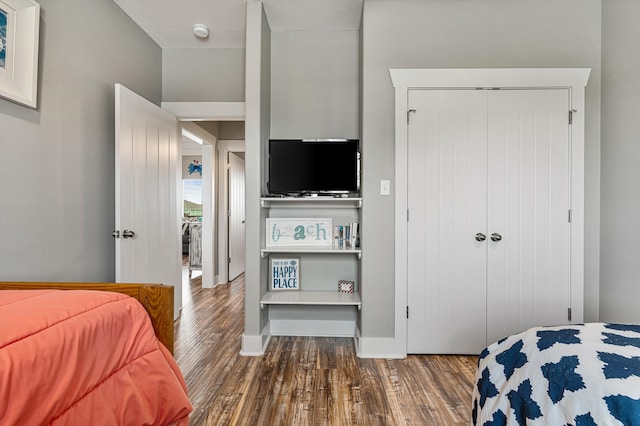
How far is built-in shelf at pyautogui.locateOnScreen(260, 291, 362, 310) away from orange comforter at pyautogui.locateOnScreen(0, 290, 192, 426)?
1.23m

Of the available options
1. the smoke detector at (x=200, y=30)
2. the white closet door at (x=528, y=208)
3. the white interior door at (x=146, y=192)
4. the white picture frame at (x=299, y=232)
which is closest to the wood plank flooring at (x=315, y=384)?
the white closet door at (x=528, y=208)

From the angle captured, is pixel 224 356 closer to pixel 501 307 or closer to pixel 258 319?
pixel 258 319

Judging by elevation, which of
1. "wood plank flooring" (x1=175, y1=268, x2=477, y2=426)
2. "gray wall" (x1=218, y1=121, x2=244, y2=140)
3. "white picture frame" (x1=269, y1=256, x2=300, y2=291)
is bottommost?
"wood plank flooring" (x1=175, y1=268, x2=477, y2=426)

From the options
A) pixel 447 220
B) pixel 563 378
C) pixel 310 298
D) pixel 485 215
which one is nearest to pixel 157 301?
pixel 563 378

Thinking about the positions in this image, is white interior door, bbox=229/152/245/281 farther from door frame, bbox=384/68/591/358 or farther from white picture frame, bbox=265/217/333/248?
door frame, bbox=384/68/591/358

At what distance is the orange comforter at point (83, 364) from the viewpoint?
0.76 m

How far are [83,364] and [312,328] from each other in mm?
2071

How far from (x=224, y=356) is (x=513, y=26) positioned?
314cm

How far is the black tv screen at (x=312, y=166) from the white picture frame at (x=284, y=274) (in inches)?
23.6

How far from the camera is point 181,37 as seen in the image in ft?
9.61

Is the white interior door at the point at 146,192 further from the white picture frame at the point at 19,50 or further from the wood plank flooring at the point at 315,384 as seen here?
the wood plank flooring at the point at 315,384

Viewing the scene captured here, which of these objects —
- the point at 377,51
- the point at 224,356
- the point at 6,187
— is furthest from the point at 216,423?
the point at 377,51

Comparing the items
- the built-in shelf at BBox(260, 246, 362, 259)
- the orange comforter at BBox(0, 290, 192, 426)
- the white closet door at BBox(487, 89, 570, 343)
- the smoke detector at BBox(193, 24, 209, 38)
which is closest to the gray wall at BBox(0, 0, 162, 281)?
the smoke detector at BBox(193, 24, 209, 38)

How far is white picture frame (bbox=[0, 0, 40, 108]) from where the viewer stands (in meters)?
1.58
